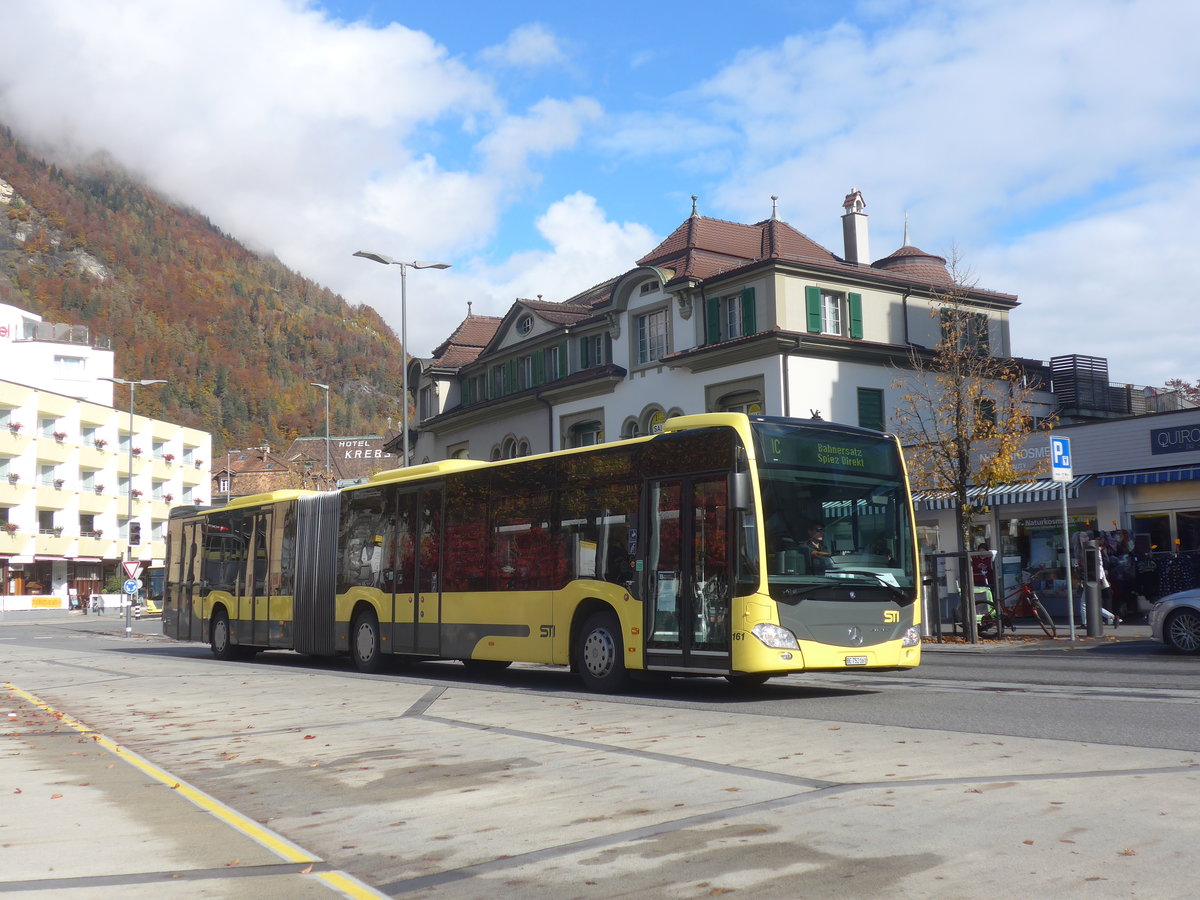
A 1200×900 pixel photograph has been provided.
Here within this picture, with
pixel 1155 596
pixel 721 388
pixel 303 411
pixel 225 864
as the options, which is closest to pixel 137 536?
pixel 721 388

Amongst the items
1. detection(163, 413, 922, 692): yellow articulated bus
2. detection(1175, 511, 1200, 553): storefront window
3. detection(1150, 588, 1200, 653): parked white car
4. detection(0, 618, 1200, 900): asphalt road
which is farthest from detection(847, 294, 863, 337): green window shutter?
detection(0, 618, 1200, 900): asphalt road

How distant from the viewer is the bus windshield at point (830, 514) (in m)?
13.1

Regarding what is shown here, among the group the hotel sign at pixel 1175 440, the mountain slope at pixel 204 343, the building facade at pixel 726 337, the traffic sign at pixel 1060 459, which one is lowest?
the traffic sign at pixel 1060 459

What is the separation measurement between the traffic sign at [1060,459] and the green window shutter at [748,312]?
18484mm

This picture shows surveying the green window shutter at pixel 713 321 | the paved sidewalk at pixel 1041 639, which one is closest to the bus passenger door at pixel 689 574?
the paved sidewalk at pixel 1041 639

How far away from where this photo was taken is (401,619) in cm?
1897

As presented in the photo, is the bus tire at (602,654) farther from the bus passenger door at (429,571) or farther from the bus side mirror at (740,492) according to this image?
the bus passenger door at (429,571)

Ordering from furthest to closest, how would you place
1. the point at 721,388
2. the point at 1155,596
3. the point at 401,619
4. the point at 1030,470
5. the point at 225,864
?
the point at 721,388 < the point at 1030,470 < the point at 1155,596 < the point at 401,619 < the point at 225,864

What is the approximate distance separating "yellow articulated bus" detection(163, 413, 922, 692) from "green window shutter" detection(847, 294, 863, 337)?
79.6 feet

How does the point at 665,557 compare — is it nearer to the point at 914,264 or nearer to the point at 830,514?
the point at 830,514

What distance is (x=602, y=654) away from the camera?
14781mm

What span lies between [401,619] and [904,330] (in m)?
27.5

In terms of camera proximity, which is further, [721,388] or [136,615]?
[136,615]

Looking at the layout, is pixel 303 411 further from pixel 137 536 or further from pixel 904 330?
pixel 904 330
